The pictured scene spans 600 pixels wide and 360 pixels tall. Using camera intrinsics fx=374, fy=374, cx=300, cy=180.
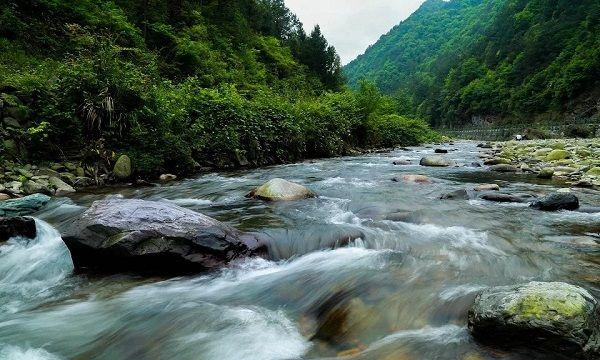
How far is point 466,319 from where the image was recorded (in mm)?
2916

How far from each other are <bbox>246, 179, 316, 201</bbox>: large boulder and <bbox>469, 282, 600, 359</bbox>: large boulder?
16.1 ft

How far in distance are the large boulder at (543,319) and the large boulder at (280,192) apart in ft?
16.1

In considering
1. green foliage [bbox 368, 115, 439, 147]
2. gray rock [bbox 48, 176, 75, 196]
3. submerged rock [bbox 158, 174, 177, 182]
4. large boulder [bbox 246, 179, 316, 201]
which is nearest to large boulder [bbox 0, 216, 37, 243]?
gray rock [bbox 48, 176, 75, 196]

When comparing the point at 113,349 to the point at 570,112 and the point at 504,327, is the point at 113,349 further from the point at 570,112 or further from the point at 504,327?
the point at 570,112

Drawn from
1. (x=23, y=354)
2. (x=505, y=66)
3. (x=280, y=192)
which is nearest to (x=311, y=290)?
(x=23, y=354)

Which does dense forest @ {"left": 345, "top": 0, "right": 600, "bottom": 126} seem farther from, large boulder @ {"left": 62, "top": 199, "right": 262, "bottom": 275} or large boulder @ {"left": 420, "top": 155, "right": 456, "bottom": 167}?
large boulder @ {"left": 62, "top": 199, "right": 262, "bottom": 275}

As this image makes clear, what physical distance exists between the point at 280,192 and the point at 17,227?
4135 mm

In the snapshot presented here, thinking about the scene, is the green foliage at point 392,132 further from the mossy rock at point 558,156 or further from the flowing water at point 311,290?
the flowing water at point 311,290

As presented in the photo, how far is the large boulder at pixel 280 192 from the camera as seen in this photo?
7.26 metres

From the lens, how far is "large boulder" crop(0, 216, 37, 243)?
466cm

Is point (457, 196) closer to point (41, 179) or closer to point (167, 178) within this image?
point (167, 178)

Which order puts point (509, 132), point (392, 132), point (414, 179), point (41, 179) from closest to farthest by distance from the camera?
point (41, 179) → point (414, 179) → point (392, 132) → point (509, 132)

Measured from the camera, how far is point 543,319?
7.70 feet

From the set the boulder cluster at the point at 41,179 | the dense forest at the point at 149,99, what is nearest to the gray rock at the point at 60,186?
the boulder cluster at the point at 41,179
